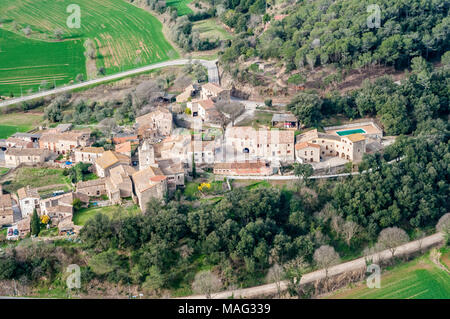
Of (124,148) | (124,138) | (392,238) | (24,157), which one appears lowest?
(392,238)

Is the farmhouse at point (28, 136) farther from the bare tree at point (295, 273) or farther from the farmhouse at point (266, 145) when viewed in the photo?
the bare tree at point (295, 273)

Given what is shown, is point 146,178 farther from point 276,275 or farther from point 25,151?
point 25,151

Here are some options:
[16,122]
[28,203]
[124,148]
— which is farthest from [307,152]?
[16,122]

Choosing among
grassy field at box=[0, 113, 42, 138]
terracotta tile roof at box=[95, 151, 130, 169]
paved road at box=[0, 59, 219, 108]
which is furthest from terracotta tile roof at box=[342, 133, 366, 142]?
grassy field at box=[0, 113, 42, 138]

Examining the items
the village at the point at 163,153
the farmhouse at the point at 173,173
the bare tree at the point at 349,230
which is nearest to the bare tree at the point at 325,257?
the bare tree at the point at 349,230

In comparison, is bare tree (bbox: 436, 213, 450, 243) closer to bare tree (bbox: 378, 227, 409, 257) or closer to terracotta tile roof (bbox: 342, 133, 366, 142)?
bare tree (bbox: 378, 227, 409, 257)

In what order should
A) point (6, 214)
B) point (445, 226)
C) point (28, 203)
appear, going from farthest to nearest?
point (445, 226), point (28, 203), point (6, 214)

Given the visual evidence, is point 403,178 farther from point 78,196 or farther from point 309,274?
point 78,196
